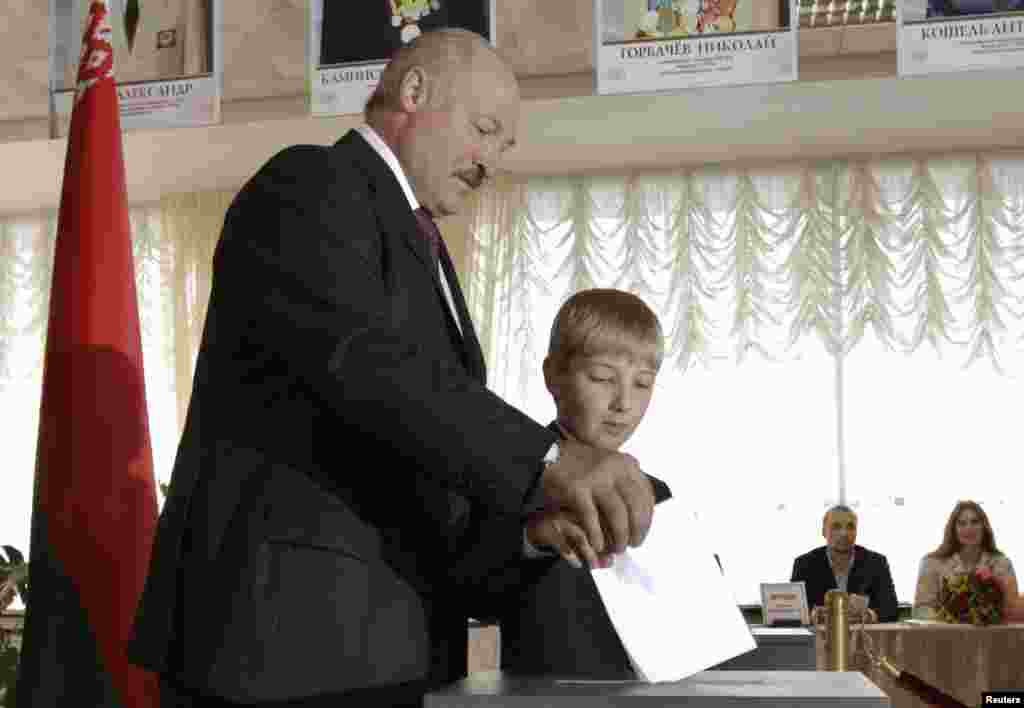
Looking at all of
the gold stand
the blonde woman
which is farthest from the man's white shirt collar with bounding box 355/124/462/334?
the blonde woman

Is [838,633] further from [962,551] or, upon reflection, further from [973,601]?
[962,551]

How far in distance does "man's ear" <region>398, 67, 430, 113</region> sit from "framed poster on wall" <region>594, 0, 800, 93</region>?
6.20 m

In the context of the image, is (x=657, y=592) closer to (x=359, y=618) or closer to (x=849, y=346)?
(x=359, y=618)

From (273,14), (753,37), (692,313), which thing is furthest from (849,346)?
(273,14)

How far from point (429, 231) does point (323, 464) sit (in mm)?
374

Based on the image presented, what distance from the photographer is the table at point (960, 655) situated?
6449mm

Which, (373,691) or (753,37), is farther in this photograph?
(753,37)

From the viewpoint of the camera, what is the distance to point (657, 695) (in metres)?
1.07

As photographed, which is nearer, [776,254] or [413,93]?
[413,93]

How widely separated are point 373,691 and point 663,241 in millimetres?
9898

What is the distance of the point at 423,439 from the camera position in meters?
1.42

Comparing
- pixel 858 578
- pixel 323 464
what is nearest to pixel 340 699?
pixel 323 464

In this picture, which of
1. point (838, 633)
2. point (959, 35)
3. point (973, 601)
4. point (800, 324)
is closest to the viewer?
point (838, 633)

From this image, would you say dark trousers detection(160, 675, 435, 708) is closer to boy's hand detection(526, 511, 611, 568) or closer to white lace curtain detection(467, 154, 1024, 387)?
boy's hand detection(526, 511, 611, 568)
